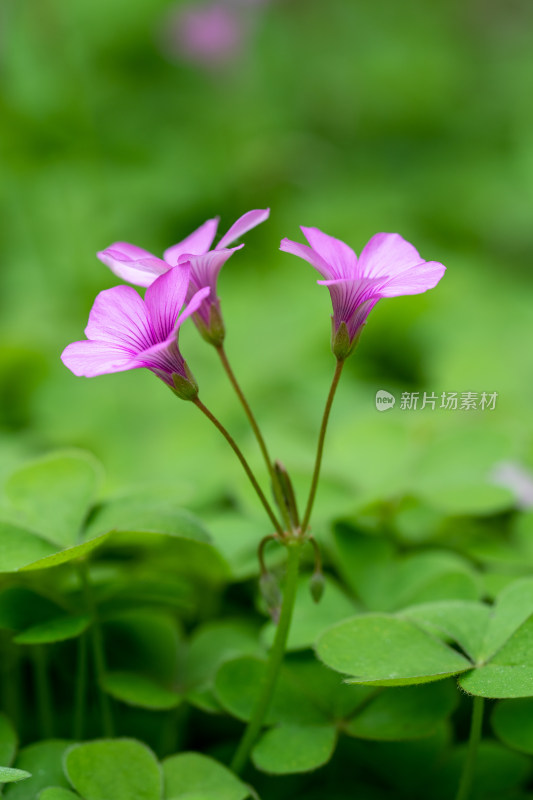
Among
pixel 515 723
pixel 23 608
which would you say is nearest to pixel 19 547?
pixel 23 608

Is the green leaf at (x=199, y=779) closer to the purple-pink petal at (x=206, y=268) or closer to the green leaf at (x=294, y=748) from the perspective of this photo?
the green leaf at (x=294, y=748)

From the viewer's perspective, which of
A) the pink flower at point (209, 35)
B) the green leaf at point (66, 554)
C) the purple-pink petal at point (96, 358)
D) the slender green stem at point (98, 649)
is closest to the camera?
the purple-pink petal at point (96, 358)

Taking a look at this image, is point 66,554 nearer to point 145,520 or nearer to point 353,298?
point 145,520

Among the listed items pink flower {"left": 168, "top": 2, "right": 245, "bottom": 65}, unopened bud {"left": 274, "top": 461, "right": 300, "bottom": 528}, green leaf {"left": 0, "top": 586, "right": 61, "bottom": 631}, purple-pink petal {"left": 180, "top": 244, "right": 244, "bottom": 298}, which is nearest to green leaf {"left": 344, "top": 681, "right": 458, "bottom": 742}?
unopened bud {"left": 274, "top": 461, "right": 300, "bottom": 528}

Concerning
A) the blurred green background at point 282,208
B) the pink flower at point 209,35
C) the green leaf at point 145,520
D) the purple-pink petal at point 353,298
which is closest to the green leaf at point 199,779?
the green leaf at point 145,520

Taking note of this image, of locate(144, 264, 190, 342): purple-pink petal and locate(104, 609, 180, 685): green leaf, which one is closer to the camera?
locate(144, 264, 190, 342): purple-pink petal

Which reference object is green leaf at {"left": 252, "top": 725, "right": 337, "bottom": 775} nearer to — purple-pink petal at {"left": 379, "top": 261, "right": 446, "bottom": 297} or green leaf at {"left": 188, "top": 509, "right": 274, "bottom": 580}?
green leaf at {"left": 188, "top": 509, "right": 274, "bottom": 580}
